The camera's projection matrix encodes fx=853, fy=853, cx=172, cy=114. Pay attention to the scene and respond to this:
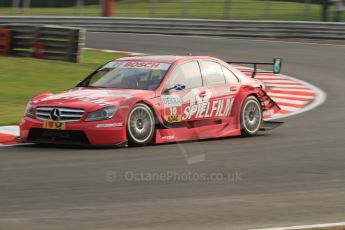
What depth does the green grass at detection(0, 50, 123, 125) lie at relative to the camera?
53.1 feet

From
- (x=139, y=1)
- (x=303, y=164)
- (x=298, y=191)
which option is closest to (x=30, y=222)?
(x=298, y=191)

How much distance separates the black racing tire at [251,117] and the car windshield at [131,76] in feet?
4.86

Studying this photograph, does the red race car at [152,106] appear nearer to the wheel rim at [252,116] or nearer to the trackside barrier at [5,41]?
the wheel rim at [252,116]

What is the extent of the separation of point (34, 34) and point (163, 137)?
12.4 m

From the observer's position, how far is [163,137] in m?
11.3

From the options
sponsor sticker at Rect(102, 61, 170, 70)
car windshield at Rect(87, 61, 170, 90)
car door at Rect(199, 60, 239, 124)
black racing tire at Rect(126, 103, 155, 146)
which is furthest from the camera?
car door at Rect(199, 60, 239, 124)

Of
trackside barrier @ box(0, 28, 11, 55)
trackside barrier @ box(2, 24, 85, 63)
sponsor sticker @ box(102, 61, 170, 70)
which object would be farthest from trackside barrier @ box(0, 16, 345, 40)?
sponsor sticker @ box(102, 61, 170, 70)

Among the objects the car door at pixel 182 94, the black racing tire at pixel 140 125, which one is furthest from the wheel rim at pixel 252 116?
the black racing tire at pixel 140 125

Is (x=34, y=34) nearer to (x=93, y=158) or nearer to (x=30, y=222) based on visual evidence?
(x=93, y=158)

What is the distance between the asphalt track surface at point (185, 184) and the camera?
6793mm

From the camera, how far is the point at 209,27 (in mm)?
32156

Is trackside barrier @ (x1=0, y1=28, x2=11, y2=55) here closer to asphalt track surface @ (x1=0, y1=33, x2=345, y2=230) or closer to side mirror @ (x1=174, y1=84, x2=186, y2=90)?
asphalt track surface @ (x1=0, y1=33, x2=345, y2=230)

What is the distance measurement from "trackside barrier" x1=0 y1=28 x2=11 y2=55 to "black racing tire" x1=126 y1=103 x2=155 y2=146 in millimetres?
12793

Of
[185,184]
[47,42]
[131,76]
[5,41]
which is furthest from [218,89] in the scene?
[5,41]
